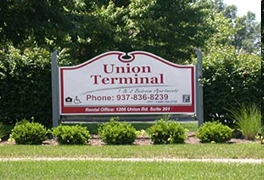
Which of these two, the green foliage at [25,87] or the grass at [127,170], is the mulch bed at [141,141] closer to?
the green foliage at [25,87]

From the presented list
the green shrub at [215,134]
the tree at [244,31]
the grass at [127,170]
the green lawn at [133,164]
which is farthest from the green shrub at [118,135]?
the tree at [244,31]

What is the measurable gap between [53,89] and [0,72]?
6.54ft

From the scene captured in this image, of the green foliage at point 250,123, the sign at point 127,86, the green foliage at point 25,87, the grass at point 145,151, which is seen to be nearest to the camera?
the grass at point 145,151

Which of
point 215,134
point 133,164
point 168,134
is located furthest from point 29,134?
point 215,134

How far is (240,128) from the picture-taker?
12859 millimetres

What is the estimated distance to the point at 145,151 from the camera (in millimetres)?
10570

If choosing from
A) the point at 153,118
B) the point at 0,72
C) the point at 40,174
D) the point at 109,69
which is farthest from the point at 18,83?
the point at 40,174

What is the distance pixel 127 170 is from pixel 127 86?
226 inches

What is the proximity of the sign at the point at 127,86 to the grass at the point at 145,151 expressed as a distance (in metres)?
2.41

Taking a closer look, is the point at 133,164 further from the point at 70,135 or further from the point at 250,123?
the point at 250,123

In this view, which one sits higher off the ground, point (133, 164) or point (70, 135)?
point (70, 135)

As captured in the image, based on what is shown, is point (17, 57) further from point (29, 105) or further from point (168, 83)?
point (168, 83)

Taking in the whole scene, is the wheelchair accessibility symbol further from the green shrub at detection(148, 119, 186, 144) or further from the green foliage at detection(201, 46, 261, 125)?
the green foliage at detection(201, 46, 261, 125)

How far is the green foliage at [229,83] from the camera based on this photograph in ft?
45.6
